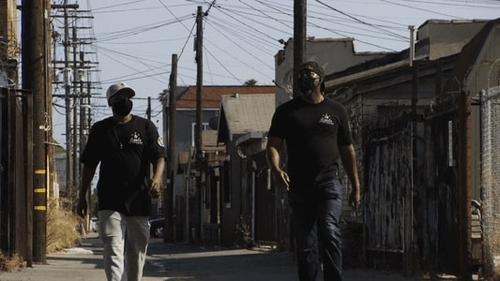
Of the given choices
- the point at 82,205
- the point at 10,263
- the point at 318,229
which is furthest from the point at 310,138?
the point at 10,263

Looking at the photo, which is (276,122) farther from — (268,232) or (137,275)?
(268,232)

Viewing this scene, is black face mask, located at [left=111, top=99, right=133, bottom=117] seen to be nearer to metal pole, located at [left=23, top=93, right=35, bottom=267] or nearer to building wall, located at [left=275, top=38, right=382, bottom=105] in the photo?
metal pole, located at [left=23, top=93, right=35, bottom=267]

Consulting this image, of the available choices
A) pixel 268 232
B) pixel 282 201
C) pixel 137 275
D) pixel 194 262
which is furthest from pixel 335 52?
pixel 137 275

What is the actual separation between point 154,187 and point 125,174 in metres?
0.28

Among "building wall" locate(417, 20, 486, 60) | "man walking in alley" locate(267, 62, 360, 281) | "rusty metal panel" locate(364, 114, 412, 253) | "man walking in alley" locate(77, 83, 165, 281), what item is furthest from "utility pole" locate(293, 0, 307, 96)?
Result: "man walking in alley" locate(267, 62, 360, 281)

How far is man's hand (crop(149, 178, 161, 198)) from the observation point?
9.00 metres

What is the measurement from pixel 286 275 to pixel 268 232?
449 inches

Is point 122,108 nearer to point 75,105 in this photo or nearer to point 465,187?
point 465,187

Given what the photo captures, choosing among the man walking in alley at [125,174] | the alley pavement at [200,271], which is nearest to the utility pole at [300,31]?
the alley pavement at [200,271]

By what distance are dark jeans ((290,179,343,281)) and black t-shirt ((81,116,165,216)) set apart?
1342 millimetres

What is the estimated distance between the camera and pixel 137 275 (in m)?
9.20

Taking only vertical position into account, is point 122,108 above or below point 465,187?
above

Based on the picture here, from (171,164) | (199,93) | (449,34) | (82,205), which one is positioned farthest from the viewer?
(171,164)

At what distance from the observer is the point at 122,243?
29.5 feet
